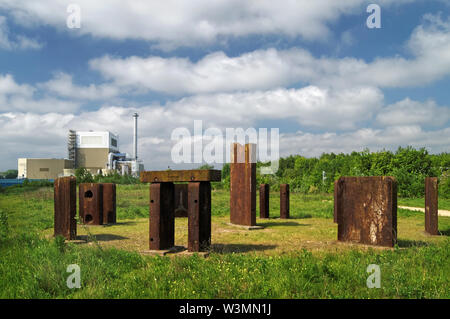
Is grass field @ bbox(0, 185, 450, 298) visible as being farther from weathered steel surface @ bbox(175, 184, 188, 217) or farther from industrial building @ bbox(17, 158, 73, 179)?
industrial building @ bbox(17, 158, 73, 179)

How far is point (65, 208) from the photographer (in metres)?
7.18

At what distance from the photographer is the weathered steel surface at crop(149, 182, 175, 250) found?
5.75 meters

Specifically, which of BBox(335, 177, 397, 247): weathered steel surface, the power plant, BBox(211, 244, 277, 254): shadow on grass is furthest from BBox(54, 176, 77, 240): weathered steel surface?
the power plant

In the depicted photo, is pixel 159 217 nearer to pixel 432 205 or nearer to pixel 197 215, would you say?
pixel 197 215

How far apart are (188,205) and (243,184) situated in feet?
13.0

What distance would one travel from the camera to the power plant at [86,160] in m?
62.1

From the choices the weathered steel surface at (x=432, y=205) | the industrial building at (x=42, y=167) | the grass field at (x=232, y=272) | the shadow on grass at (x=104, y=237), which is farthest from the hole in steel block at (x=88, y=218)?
the industrial building at (x=42, y=167)

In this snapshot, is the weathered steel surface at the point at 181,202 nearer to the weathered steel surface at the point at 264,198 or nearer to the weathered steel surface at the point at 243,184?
the weathered steel surface at the point at 264,198

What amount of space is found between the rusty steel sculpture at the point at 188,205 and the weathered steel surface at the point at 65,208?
215cm

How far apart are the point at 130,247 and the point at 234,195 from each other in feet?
12.4

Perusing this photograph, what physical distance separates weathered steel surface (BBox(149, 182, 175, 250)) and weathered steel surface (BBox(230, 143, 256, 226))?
3548mm

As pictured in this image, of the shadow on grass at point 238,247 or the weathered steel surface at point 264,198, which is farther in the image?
the weathered steel surface at point 264,198
